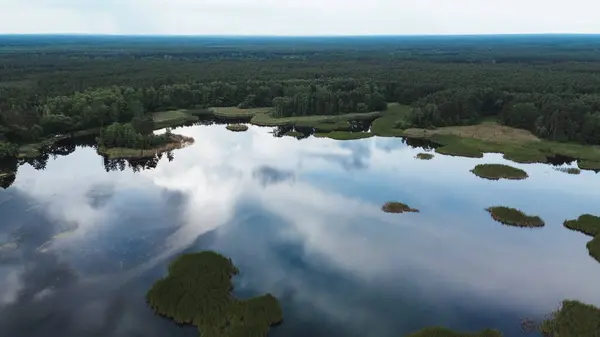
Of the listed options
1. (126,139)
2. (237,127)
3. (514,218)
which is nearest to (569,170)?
(514,218)

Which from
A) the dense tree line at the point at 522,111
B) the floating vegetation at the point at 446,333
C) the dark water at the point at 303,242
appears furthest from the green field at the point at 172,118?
the floating vegetation at the point at 446,333

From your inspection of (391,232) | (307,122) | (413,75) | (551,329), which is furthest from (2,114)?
(413,75)

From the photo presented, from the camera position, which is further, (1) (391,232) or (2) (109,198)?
(2) (109,198)

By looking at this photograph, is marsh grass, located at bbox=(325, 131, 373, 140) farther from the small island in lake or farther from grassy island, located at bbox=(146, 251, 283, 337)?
grassy island, located at bbox=(146, 251, 283, 337)

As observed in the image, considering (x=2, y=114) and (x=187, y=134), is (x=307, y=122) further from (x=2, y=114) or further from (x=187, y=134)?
(x=2, y=114)

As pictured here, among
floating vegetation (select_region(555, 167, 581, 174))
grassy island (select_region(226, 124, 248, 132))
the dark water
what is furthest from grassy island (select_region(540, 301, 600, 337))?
grassy island (select_region(226, 124, 248, 132))
